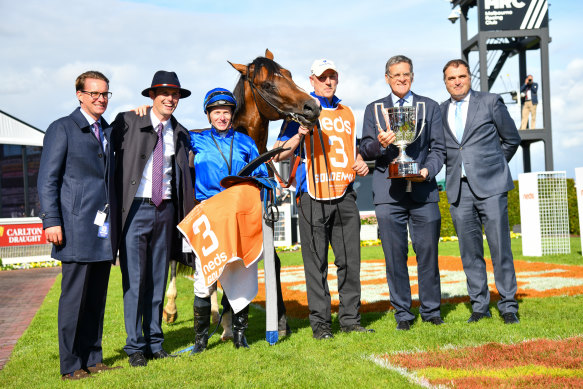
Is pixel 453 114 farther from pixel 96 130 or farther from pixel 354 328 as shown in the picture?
pixel 96 130

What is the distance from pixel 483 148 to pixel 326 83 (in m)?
1.74

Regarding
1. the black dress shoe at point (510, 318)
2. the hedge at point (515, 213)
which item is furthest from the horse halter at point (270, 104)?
the hedge at point (515, 213)

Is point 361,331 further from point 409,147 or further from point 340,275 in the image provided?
point 409,147

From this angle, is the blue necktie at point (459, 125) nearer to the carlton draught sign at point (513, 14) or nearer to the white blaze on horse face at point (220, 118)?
the white blaze on horse face at point (220, 118)

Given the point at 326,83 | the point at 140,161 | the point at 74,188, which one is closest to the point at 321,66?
the point at 326,83

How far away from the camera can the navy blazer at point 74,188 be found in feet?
13.4

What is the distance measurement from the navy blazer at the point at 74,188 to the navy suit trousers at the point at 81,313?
0.49ft

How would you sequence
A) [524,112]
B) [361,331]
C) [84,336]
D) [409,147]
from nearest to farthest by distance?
[84,336] → [361,331] → [409,147] → [524,112]

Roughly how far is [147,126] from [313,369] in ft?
7.84

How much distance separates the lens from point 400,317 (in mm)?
5238

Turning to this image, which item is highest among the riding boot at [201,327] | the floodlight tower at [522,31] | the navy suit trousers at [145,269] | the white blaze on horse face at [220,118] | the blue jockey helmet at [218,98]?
the floodlight tower at [522,31]

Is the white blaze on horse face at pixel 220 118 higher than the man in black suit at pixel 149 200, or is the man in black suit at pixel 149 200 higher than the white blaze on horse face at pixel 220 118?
the white blaze on horse face at pixel 220 118

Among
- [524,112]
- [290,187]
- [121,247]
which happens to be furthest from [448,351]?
[524,112]

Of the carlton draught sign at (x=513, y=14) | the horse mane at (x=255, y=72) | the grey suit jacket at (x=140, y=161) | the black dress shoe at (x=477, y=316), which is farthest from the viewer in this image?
the carlton draught sign at (x=513, y=14)
